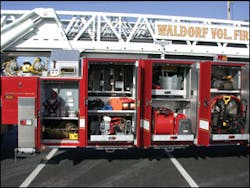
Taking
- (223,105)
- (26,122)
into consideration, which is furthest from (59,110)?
(223,105)

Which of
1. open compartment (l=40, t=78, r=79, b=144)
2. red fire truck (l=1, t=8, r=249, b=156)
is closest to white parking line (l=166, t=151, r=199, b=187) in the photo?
red fire truck (l=1, t=8, r=249, b=156)

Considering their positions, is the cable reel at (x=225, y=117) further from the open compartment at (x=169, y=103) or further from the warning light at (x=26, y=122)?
the warning light at (x=26, y=122)

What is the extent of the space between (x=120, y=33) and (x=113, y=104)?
2683 millimetres

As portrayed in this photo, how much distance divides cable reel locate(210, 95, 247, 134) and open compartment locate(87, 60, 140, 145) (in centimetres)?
182

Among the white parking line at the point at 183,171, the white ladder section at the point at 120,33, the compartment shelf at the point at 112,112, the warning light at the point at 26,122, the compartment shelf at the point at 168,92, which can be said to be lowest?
the white parking line at the point at 183,171

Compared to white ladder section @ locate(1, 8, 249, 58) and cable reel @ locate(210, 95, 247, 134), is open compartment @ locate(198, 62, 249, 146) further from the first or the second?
white ladder section @ locate(1, 8, 249, 58)

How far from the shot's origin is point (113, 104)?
6.24m

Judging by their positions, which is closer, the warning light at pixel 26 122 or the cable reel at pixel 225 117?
the warning light at pixel 26 122

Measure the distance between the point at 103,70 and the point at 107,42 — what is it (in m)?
1.17

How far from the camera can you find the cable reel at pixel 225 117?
6.21 m

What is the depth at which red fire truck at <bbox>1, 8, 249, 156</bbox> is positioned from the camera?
18.6 feet

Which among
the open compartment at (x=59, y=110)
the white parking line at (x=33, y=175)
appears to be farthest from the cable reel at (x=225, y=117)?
the white parking line at (x=33, y=175)

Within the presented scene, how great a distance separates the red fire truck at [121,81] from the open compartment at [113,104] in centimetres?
2

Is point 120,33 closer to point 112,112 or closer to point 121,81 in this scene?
point 121,81
